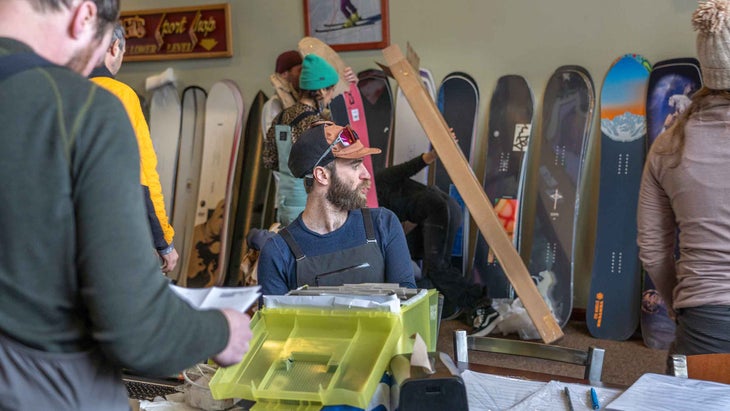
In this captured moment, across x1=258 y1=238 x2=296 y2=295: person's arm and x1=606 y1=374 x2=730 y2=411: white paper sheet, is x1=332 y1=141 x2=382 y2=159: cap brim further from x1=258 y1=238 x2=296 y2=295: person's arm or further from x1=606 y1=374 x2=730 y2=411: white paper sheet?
x1=606 y1=374 x2=730 y2=411: white paper sheet

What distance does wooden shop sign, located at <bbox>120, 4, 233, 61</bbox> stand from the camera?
5156 mm

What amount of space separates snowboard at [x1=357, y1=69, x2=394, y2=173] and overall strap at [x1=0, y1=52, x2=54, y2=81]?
12.2 feet

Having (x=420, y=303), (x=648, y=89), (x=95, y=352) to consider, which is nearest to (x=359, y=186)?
(x=420, y=303)

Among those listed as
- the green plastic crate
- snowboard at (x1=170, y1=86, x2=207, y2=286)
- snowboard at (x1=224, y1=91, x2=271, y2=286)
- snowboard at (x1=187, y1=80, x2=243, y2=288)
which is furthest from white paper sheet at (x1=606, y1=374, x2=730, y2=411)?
snowboard at (x1=170, y1=86, x2=207, y2=286)

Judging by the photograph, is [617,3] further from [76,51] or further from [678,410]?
[76,51]

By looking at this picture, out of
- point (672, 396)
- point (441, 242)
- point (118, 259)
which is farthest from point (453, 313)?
point (118, 259)

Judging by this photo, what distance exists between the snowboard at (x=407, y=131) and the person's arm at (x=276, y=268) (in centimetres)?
248

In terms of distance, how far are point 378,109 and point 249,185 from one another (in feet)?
3.45

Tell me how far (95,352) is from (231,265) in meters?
4.16

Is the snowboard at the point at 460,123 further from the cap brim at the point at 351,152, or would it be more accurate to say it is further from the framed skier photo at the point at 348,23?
the cap brim at the point at 351,152

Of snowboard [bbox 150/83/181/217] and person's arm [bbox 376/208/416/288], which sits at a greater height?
snowboard [bbox 150/83/181/217]

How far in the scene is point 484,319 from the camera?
13.6 ft

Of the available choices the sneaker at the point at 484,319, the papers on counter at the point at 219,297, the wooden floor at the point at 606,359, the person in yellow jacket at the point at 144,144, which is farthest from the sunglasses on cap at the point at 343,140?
the sneaker at the point at 484,319

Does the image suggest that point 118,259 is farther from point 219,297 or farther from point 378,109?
point 378,109
